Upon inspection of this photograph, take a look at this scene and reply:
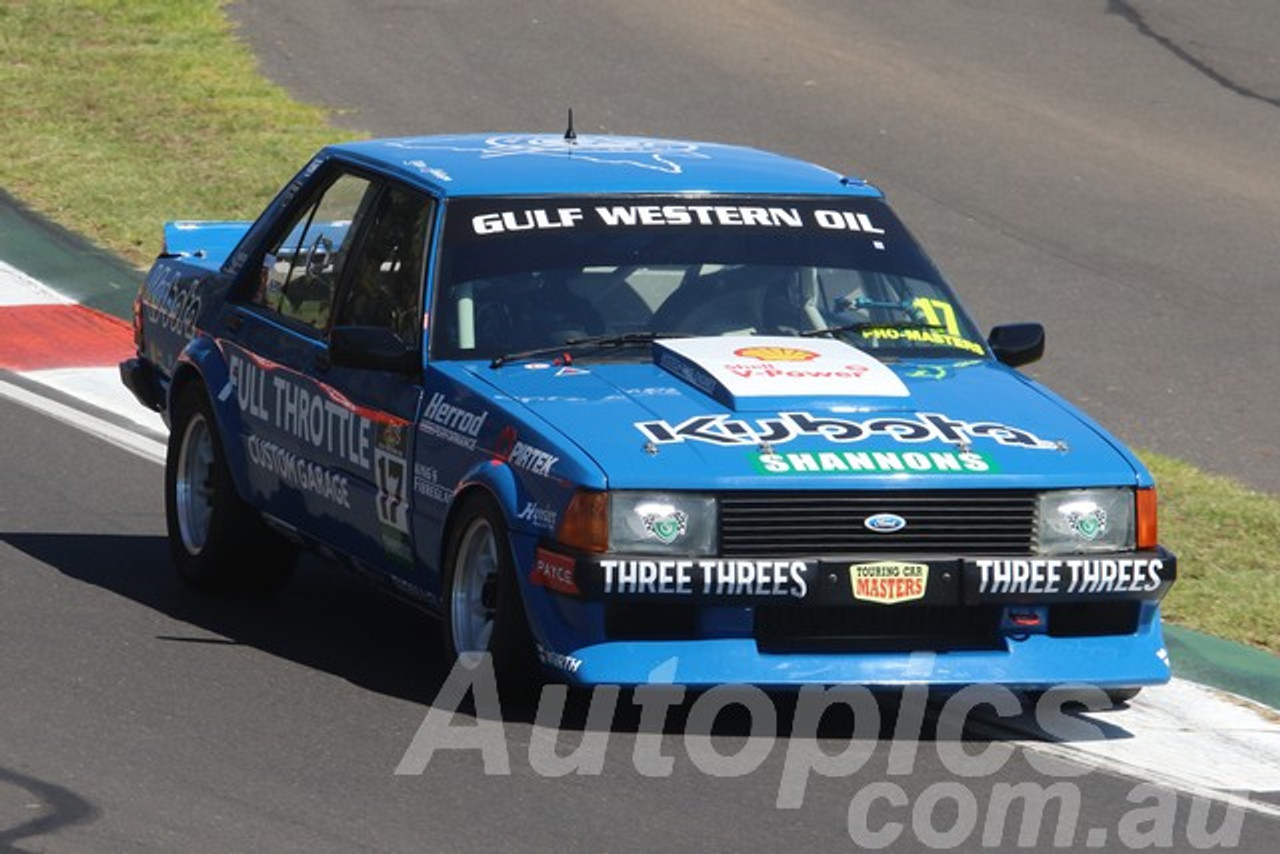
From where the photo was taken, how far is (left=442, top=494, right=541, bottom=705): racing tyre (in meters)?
7.58

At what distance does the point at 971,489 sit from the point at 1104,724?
0.97 m

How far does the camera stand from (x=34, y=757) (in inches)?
282

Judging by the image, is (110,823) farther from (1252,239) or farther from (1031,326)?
(1252,239)

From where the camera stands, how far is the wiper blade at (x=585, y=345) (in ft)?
26.9

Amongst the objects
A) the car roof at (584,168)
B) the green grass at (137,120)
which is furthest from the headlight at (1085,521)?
the green grass at (137,120)

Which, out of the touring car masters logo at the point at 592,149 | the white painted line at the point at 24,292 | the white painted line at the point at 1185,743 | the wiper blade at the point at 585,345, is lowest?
the white painted line at the point at 24,292

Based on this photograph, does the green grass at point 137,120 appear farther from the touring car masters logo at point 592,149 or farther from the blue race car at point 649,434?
the blue race car at point 649,434

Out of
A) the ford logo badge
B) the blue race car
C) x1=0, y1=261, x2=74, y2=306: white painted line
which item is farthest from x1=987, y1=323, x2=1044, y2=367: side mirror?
x1=0, y1=261, x2=74, y2=306: white painted line

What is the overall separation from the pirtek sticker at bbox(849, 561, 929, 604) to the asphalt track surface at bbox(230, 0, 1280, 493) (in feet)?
15.2

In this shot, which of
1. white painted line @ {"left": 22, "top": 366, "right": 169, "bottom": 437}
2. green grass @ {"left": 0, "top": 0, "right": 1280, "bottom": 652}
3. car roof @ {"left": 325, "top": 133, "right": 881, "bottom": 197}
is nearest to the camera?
car roof @ {"left": 325, "top": 133, "right": 881, "bottom": 197}

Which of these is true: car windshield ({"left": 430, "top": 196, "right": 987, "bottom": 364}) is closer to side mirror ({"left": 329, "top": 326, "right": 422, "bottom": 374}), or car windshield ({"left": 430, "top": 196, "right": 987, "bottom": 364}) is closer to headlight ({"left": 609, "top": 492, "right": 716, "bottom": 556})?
side mirror ({"left": 329, "top": 326, "right": 422, "bottom": 374})

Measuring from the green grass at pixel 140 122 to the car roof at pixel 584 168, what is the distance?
300 centimetres

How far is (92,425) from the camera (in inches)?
473

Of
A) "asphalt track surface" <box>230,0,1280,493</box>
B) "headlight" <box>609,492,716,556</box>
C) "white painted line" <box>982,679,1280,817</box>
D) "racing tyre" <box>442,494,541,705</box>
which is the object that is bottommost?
"asphalt track surface" <box>230,0,1280,493</box>
